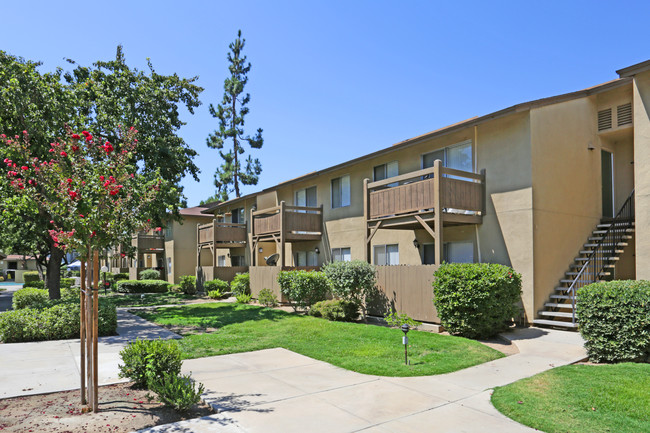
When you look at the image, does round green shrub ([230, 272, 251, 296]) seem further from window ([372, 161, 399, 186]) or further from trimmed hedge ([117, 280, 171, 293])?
trimmed hedge ([117, 280, 171, 293])

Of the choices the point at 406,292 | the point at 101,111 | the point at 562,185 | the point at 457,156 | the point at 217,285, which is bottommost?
the point at 217,285

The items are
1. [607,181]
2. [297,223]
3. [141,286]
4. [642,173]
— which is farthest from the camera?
[141,286]

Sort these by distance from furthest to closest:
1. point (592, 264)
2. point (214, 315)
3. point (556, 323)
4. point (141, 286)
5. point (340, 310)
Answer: point (141, 286) < point (214, 315) < point (340, 310) < point (592, 264) < point (556, 323)

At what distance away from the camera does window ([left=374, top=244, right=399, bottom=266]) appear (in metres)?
16.4

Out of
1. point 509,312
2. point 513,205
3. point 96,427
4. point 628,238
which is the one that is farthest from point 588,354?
point 96,427

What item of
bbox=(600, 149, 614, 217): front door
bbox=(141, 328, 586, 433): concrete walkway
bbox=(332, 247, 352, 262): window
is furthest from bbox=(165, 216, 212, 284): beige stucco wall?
bbox=(600, 149, 614, 217): front door

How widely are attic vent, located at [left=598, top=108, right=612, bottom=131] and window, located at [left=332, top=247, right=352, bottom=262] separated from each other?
33.4 feet

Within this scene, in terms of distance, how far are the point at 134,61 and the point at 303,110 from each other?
8070mm

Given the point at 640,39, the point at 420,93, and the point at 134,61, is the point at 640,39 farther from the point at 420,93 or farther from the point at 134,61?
the point at 134,61

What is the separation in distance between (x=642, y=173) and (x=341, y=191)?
37.0 feet

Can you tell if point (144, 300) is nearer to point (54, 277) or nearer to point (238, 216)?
point (54, 277)

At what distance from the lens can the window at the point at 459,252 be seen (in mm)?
13734

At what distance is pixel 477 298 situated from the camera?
10.4m

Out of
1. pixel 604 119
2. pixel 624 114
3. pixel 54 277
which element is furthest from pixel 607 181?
pixel 54 277
